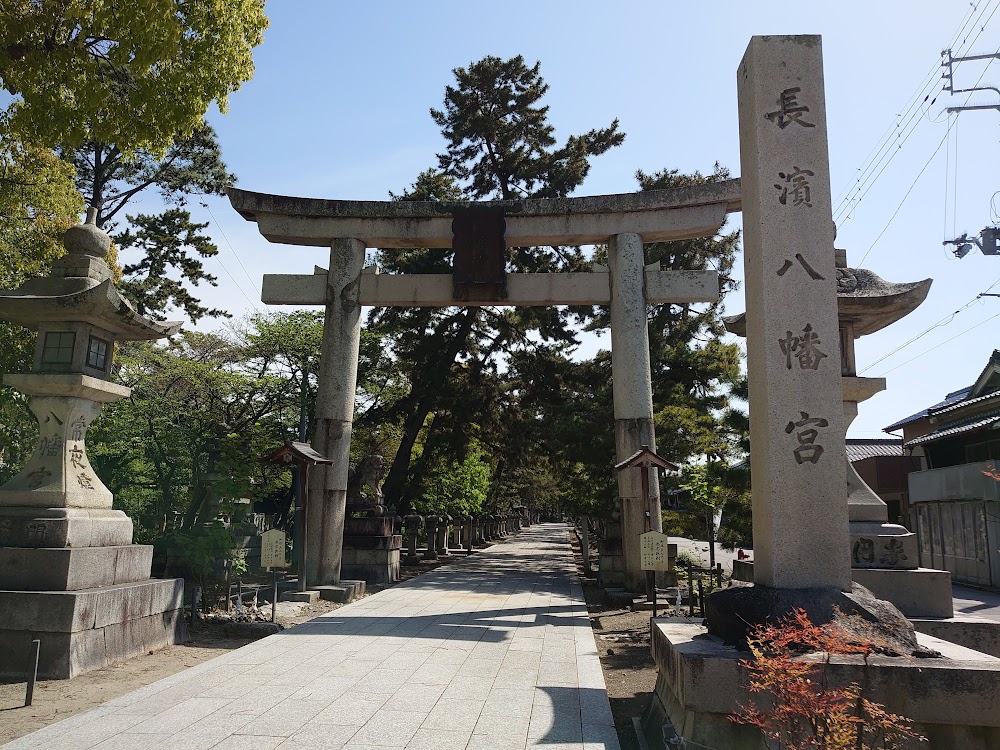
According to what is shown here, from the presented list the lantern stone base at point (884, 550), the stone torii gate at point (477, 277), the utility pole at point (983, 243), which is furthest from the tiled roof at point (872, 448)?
the lantern stone base at point (884, 550)

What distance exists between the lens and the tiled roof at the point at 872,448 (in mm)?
28766

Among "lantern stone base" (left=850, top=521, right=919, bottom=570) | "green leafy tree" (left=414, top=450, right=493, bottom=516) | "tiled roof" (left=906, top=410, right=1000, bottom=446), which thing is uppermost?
"tiled roof" (left=906, top=410, right=1000, bottom=446)

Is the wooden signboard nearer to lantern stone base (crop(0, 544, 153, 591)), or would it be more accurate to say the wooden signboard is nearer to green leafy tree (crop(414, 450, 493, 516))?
lantern stone base (crop(0, 544, 153, 591))

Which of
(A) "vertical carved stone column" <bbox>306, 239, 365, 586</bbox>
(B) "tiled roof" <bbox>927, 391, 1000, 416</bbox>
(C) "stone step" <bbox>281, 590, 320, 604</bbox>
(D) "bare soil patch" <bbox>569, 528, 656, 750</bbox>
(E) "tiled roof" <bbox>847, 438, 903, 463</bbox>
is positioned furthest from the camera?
(E) "tiled roof" <bbox>847, 438, 903, 463</bbox>

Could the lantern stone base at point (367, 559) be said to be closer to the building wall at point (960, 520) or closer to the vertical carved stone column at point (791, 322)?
the vertical carved stone column at point (791, 322)

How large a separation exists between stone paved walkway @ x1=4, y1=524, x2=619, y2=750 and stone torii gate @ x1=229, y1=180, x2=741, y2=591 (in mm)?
3521

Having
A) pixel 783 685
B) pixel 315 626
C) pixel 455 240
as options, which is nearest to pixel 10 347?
pixel 315 626

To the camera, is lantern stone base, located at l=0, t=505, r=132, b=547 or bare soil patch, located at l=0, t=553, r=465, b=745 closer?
bare soil patch, located at l=0, t=553, r=465, b=745

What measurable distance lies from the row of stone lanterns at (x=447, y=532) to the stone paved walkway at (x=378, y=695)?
1182 centimetres

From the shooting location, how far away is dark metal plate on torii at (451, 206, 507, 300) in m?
13.6

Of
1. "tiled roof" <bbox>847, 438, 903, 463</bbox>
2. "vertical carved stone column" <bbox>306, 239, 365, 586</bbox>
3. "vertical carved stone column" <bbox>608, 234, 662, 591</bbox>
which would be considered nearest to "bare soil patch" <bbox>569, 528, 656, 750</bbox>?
"vertical carved stone column" <bbox>608, 234, 662, 591</bbox>

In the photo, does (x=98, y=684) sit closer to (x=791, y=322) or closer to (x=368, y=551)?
(x=791, y=322)

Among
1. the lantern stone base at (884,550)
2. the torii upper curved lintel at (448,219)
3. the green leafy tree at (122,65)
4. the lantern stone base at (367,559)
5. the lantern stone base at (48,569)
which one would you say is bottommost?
the lantern stone base at (367,559)

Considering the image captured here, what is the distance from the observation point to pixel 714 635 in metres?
5.33
